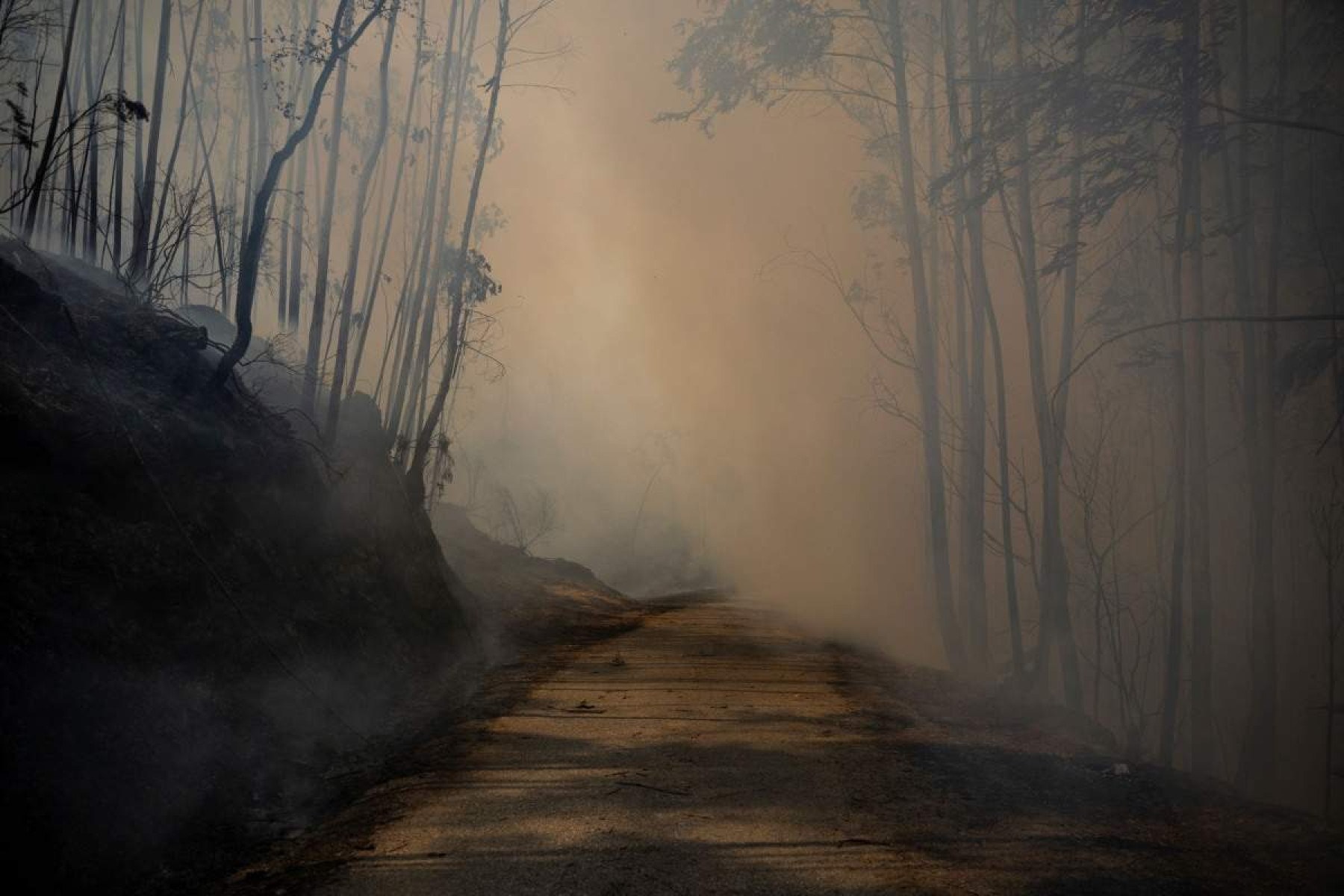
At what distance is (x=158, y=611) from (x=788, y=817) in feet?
15.1

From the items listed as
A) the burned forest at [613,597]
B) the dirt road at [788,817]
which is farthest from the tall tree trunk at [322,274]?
the dirt road at [788,817]

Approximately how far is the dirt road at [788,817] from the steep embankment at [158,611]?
0.88 metres

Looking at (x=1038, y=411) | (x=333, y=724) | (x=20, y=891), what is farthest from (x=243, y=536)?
(x=1038, y=411)

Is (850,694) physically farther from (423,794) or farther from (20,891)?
(20,891)

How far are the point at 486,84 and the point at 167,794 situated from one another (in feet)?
46.3

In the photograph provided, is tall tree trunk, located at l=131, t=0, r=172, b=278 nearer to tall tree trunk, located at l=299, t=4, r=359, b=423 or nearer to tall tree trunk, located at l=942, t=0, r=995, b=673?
tall tree trunk, located at l=299, t=4, r=359, b=423

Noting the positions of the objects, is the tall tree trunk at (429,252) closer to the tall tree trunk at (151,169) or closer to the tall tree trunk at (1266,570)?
the tall tree trunk at (151,169)

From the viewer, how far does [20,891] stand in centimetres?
342

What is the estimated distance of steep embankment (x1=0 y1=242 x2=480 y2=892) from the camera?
13.3 ft

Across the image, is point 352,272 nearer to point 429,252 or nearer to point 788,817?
point 429,252

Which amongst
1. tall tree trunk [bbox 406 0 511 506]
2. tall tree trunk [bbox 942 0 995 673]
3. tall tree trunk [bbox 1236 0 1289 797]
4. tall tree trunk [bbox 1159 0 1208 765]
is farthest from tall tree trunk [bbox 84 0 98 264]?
tall tree trunk [bbox 1236 0 1289 797]

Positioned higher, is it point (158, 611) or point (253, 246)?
point (253, 246)

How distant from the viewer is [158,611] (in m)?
5.40

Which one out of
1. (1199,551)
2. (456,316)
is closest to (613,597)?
(456,316)
